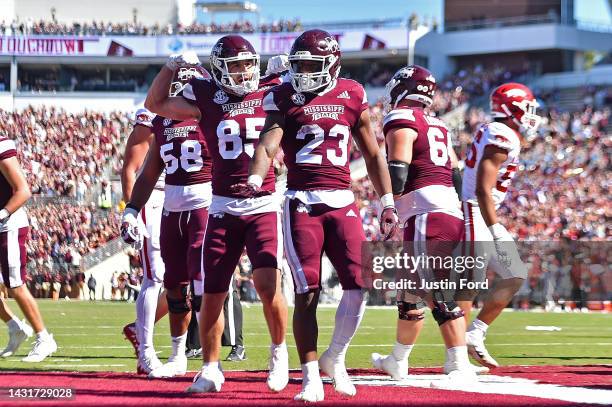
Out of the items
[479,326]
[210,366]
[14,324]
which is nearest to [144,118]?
[14,324]

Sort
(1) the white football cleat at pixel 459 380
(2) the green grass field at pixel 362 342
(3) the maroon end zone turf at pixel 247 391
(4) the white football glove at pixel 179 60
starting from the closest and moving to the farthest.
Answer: (3) the maroon end zone turf at pixel 247 391, (1) the white football cleat at pixel 459 380, (4) the white football glove at pixel 179 60, (2) the green grass field at pixel 362 342

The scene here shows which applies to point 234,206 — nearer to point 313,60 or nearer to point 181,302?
point 313,60

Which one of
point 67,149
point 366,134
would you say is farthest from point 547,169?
point 366,134

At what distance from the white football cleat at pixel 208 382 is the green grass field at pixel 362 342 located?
6.26ft

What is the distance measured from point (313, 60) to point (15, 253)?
399 cm

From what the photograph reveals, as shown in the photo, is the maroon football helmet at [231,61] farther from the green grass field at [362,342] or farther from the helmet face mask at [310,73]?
the green grass field at [362,342]

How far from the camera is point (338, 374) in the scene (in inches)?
269

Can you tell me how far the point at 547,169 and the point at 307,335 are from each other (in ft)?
84.1

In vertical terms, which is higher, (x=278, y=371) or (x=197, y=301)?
(x=197, y=301)

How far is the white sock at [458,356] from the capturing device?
7.41 meters

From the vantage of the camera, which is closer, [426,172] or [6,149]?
[426,172]

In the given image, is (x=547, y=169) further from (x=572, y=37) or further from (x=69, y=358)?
(x=69, y=358)

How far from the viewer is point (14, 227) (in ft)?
31.7

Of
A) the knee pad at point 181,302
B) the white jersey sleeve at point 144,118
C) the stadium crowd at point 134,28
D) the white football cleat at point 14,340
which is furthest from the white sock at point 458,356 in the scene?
the stadium crowd at point 134,28
